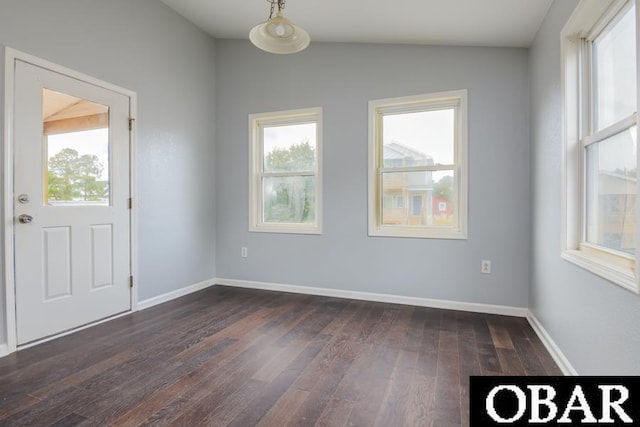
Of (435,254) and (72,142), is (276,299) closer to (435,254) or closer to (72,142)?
(435,254)

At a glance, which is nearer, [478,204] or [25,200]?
[25,200]

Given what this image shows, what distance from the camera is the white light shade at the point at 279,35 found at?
1963mm

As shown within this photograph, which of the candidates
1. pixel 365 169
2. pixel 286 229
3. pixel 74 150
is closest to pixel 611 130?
pixel 365 169

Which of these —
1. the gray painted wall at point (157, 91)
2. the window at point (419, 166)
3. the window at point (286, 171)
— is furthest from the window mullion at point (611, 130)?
the gray painted wall at point (157, 91)

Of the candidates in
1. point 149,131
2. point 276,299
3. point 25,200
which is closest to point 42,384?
point 25,200

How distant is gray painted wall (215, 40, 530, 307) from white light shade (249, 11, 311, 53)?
164cm

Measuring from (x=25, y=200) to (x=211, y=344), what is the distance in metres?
1.70

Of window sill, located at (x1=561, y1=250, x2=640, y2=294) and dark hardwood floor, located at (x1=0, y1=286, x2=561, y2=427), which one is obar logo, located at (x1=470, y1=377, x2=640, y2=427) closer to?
dark hardwood floor, located at (x1=0, y1=286, x2=561, y2=427)

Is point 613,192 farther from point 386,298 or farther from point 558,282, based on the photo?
point 386,298

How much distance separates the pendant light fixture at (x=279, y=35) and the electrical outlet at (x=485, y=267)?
8.33ft

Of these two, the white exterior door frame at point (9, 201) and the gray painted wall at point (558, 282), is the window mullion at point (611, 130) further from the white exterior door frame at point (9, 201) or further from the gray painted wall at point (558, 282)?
the white exterior door frame at point (9, 201)

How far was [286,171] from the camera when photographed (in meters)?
4.11

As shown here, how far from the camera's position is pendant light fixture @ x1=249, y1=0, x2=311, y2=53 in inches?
77.3

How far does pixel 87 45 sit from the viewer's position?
281 centimetres
